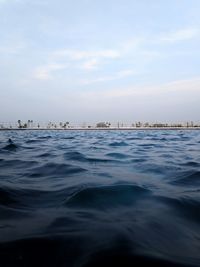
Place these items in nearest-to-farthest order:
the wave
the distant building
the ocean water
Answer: the ocean water → the wave → the distant building

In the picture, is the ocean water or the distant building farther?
the distant building

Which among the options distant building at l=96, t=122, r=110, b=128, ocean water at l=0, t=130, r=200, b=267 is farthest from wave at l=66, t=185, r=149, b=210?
distant building at l=96, t=122, r=110, b=128

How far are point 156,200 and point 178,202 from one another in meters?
0.27

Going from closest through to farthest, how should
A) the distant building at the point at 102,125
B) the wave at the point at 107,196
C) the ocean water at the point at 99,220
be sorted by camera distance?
the ocean water at the point at 99,220 < the wave at the point at 107,196 < the distant building at the point at 102,125

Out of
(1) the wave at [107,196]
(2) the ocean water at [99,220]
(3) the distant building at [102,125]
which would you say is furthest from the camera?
(3) the distant building at [102,125]

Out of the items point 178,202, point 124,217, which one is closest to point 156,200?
point 178,202

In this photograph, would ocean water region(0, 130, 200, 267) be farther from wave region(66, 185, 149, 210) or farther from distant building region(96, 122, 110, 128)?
distant building region(96, 122, 110, 128)

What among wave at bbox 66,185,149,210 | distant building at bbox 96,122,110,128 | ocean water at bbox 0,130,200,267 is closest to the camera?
ocean water at bbox 0,130,200,267

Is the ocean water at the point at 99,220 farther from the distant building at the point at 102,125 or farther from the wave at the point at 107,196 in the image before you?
the distant building at the point at 102,125

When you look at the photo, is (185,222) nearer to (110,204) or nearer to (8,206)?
(110,204)

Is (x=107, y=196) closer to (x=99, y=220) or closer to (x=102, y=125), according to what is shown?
(x=99, y=220)

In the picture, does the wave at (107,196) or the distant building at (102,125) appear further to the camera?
the distant building at (102,125)

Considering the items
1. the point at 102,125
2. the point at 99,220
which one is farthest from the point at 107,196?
the point at 102,125

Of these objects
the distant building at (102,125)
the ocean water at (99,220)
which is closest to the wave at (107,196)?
the ocean water at (99,220)
